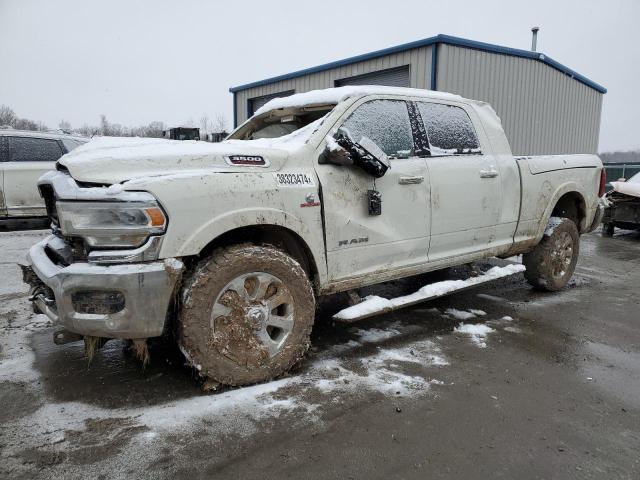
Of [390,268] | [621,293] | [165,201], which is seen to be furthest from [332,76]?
[165,201]

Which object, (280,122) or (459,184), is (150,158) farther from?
(459,184)

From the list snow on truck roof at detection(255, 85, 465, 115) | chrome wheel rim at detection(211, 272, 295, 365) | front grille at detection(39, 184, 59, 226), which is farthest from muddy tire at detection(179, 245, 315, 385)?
snow on truck roof at detection(255, 85, 465, 115)

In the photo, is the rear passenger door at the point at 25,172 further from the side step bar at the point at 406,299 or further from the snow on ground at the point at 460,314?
the snow on ground at the point at 460,314

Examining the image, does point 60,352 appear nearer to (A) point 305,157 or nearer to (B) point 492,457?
(A) point 305,157

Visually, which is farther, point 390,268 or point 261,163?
point 390,268

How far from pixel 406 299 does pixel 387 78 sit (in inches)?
378

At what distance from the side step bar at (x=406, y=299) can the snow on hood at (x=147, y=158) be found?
1.17m

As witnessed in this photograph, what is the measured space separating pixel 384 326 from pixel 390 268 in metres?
0.71

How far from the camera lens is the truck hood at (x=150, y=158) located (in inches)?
106

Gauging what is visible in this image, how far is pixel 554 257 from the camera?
5332 millimetres

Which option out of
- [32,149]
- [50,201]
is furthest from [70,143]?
[50,201]

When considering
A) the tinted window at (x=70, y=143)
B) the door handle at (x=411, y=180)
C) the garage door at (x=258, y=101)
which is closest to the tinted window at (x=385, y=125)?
the door handle at (x=411, y=180)

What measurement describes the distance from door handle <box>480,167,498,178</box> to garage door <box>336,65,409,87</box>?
25.7ft

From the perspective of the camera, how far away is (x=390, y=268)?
12.3ft
